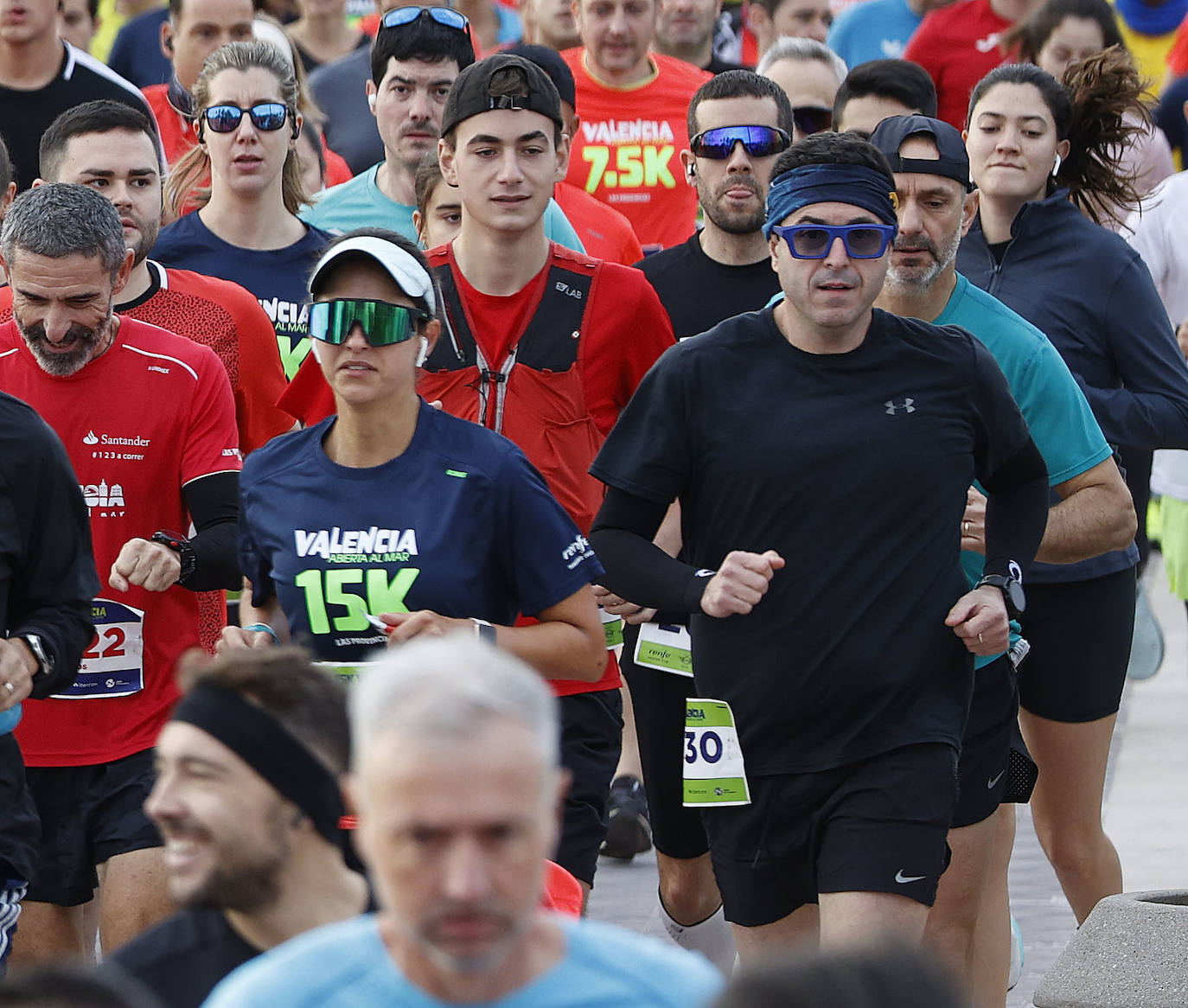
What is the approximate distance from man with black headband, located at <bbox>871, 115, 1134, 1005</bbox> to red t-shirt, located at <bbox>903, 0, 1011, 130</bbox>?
15.3ft

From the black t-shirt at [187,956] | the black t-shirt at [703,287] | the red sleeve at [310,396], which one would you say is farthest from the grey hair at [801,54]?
the black t-shirt at [187,956]

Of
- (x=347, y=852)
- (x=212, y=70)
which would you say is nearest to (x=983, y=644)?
(x=347, y=852)

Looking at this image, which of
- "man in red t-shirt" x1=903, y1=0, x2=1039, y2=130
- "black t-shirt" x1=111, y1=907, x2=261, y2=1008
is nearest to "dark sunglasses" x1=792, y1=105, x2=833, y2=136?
"man in red t-shirt" x1=903, y1=0, x2=1039, y2=130

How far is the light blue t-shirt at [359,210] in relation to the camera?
7.32 metres

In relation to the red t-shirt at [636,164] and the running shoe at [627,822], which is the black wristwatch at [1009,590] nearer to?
the running shoe at [627,822]

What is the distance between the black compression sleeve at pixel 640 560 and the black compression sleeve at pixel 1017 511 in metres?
0.72

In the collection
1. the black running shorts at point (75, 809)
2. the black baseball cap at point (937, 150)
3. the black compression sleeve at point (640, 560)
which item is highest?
the black baseball cap at point (937, 150)

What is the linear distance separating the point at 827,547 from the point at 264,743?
1.88 meters

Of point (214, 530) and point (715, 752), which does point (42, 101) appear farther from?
point (715, 752)

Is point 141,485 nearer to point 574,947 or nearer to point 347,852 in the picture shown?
point 347,852

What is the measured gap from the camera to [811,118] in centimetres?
887

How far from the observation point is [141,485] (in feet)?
17.7

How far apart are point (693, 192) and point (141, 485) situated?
3.99m

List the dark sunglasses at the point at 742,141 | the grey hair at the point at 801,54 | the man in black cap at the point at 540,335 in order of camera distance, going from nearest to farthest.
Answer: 1. the man in black cap at the point at 540,335
2. the dark sunglasses at the point at 742,141
3. the grey hair at the point at 801,54
